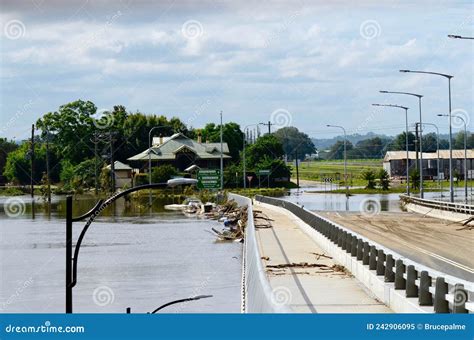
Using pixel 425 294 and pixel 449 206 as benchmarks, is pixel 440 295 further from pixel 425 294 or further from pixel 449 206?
pixel 449 206

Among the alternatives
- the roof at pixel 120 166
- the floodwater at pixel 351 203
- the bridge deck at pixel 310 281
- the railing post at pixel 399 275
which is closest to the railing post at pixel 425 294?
the bridge deck at pixel 310 281

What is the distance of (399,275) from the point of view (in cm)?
2727

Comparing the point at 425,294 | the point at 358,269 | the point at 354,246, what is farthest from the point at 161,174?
the point at 425,294

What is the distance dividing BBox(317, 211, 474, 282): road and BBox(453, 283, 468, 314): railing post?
415 inches

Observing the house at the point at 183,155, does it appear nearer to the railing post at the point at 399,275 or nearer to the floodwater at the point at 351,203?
the floodwater at the point at 351,203

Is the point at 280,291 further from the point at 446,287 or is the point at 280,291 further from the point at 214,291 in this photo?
the point at 214,291

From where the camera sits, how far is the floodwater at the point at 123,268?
140ft

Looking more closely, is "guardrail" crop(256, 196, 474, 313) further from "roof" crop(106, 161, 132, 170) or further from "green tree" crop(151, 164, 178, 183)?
"roof" crop(106, 161, 132, 170)

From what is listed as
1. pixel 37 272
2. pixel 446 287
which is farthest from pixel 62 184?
pixel 446 287

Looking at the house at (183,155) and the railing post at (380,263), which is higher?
the house at (183,155)

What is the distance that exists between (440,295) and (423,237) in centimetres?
3070

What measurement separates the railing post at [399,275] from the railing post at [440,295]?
4394 mm
